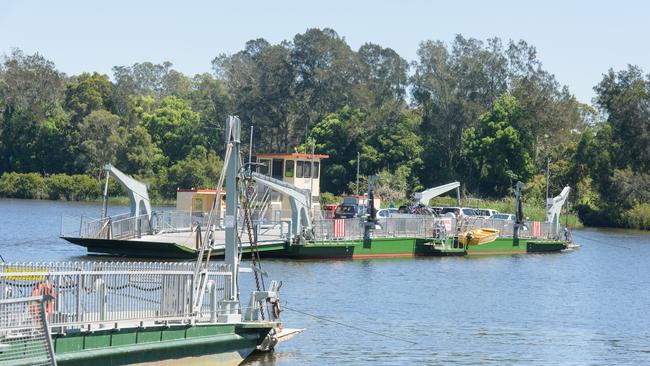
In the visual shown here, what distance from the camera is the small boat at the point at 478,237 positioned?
230 feet

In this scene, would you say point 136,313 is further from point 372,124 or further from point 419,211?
point 372,124

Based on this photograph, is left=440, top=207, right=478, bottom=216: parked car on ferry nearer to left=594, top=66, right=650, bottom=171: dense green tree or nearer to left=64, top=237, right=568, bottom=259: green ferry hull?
left=64, top=237, right=568, bottom=259: green ferry hull

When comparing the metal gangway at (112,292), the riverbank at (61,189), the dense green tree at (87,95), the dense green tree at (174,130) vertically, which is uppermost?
the dense green tree at (87,95)

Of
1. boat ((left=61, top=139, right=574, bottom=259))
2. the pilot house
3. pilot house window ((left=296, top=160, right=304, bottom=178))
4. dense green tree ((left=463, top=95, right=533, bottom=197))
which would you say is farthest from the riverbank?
boat ((left=61, top=139, right=574, bottom=259))

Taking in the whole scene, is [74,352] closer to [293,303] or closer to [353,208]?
[293,303]

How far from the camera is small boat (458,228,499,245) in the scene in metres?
70.2

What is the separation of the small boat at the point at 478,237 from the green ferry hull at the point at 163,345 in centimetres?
4207

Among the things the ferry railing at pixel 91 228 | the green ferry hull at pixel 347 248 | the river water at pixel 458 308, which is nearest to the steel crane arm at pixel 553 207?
the green ferry hull at pixel 347 248

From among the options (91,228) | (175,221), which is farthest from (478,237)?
(91,228)

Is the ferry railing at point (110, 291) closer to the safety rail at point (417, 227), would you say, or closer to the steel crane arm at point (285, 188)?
the steel crane arm at point (285, 188)

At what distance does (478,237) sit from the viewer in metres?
70.6

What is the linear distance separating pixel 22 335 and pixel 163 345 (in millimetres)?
4929

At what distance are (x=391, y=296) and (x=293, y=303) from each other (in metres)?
6.48

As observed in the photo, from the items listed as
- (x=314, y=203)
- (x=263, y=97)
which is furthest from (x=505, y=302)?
(x=263, y=97)
